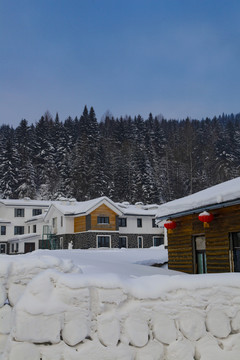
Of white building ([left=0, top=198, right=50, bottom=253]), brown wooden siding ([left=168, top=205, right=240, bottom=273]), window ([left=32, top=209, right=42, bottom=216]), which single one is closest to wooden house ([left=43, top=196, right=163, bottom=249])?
white building ([left=0, top=198, right=50, bottom=253])

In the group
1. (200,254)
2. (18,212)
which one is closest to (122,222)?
(18,212)

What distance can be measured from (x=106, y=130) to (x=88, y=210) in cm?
5294

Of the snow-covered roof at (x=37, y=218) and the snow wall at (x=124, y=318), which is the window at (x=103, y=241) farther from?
the snow wall at (x=124, y=318)

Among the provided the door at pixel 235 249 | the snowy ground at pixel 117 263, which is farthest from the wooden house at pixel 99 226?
the door at pixel 235 249

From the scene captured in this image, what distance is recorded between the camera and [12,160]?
66.8 metres

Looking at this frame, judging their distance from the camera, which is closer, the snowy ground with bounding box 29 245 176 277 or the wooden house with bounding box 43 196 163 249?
the snowy ground with bounding box 29 245 176 277

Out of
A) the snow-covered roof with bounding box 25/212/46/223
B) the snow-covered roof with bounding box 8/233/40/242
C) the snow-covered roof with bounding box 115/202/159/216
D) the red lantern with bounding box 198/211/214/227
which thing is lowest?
the snow-covered roof with bounding box 8/233/40/242

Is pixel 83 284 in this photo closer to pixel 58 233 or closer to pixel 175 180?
pixel 58 233

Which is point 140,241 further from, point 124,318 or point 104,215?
point 124,318

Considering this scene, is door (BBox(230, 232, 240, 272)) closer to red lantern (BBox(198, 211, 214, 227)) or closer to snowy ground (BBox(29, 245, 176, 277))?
red lantern (BBox(198, 211, 214, 227))

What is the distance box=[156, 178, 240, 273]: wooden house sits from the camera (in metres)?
10.9

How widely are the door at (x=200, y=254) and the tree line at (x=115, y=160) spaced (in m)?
44.1

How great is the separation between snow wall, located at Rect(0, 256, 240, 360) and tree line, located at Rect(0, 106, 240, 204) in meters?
53.5

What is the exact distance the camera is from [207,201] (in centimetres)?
1126
